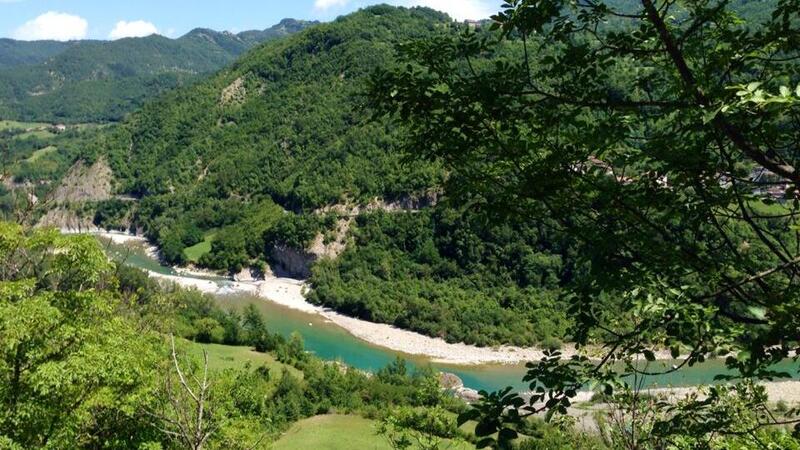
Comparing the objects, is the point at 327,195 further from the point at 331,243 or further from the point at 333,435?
the point at 333,435

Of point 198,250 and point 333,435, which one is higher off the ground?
point 198,250

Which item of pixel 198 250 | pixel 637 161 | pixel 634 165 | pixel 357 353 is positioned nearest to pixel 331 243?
pixel 357 353

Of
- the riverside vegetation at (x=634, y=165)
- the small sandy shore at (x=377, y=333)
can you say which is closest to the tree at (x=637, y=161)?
the riverside vegetation at (x=634, y=165)

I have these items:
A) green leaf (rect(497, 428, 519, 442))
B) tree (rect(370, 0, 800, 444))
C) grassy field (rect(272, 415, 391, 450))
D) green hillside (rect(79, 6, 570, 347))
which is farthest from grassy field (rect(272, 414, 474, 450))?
green leaf (rect(497, 428, 519, 442))

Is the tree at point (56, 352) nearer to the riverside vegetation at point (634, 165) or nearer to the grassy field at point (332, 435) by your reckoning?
the riverside vegetation at point (634, 165)

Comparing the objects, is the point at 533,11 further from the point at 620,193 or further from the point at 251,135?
the point at 251,135

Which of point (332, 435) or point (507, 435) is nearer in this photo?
point (507, 435)
